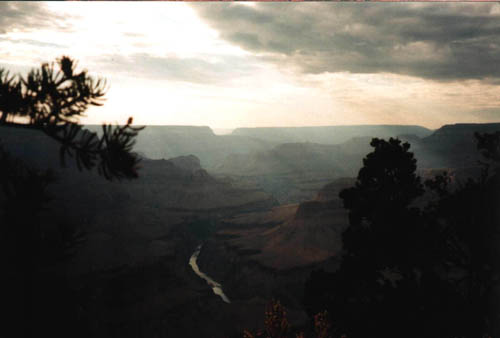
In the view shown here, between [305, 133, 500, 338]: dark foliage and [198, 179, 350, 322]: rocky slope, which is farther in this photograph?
[198, 179, 350, 322]: rocky slope

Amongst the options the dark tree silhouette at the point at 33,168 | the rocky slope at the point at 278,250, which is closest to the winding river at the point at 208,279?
Answer: the rocky slope at the point at 278,250

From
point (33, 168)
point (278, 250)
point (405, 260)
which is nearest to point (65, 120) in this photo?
point (33, 168)

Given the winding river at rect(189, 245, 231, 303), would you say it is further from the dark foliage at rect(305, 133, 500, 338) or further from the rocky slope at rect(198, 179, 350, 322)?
the dark foliage at rect(305, 133, 500, 338)

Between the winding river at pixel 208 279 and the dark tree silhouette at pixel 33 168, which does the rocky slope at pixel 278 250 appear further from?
the dark tree silhouette at pixel 33 168

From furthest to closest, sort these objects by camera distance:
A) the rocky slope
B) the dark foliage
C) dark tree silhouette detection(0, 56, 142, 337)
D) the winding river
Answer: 1. the winding river
2. the rocky slope
3. the dark foliage
4. dark tree silhouette detection(0, 56, 142, 337)

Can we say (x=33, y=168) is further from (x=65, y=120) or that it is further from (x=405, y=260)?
(x=405, y=260)

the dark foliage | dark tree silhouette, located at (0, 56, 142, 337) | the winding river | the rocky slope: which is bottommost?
the winding river

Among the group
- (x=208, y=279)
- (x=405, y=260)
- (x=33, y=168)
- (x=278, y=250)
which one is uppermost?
(x=33, y=168)

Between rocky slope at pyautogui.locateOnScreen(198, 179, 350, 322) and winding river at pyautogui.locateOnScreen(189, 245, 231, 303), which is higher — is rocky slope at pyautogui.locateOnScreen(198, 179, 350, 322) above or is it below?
above

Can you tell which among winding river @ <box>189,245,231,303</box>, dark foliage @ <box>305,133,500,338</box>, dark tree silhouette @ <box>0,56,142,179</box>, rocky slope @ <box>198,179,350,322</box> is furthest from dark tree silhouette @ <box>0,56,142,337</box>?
winding river @ <box>189,245,231,303</box>

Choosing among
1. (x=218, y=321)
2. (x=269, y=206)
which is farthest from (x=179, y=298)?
(x=269, y=206)

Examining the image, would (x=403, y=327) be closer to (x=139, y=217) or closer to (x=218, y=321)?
(x=218, y=321)
